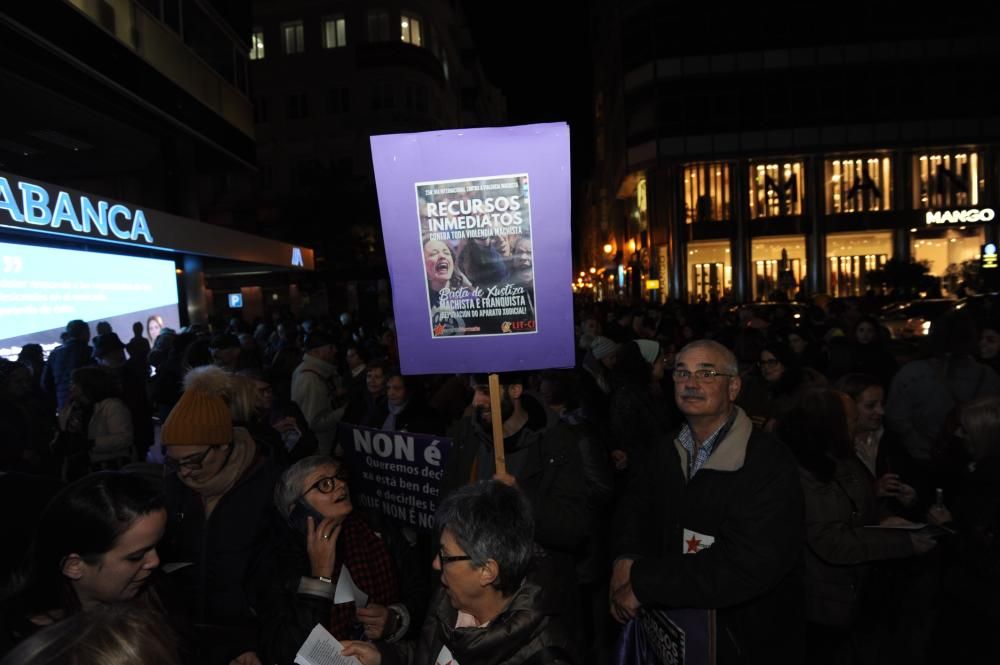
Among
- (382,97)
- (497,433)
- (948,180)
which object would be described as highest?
(382,97)

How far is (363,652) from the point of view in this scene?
242 centimetres

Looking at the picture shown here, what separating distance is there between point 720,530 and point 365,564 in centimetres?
151

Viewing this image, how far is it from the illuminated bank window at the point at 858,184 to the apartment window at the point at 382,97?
27949mm

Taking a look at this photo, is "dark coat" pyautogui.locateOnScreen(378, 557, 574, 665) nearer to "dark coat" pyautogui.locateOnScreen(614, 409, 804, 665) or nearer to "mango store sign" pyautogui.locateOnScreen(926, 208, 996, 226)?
"dark coat" pyautogui.locateOnScreen(614, 409, 804, 665)

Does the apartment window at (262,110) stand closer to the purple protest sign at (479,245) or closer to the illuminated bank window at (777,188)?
the illuminated bank window at (777,188)

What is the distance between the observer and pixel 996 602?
114 inches

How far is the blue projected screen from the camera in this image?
10297mm

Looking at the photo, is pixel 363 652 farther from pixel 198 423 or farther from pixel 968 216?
pixel 968 216

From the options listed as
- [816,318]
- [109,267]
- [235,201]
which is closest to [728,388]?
[816,318]

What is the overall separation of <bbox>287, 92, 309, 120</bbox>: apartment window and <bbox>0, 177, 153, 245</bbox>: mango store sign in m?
32.6

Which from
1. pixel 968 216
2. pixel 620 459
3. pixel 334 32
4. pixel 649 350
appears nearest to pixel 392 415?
pixel 620 459

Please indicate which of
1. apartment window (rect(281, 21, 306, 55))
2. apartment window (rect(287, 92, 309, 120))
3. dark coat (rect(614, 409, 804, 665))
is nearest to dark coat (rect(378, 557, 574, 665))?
dark coat (rect(614, 409, 804, 665))

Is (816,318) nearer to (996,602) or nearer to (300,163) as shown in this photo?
(996,602)

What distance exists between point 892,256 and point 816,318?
30.9m
